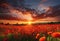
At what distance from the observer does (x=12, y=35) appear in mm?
1610

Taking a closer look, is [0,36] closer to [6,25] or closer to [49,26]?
[6,25]

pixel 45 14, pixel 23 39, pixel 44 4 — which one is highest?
pixel 44 4

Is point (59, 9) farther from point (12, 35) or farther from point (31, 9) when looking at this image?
point (12, 35)

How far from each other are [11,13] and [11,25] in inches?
5.3

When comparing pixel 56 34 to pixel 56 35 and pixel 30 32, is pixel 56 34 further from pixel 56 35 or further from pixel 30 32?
pixel 30 32

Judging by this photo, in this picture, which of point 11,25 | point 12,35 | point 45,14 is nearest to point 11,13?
point 11,25

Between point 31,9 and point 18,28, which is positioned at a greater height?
point 31,9

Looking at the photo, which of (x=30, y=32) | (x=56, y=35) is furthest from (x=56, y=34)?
(x=30, y=32)

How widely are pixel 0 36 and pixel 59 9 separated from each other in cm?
70

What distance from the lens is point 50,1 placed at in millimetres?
1650

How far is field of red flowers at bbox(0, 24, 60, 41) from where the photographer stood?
1.59m

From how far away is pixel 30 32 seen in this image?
5.33ft

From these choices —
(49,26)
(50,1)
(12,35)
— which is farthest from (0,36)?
(50,1)

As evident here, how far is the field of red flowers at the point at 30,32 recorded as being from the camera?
1588mm
